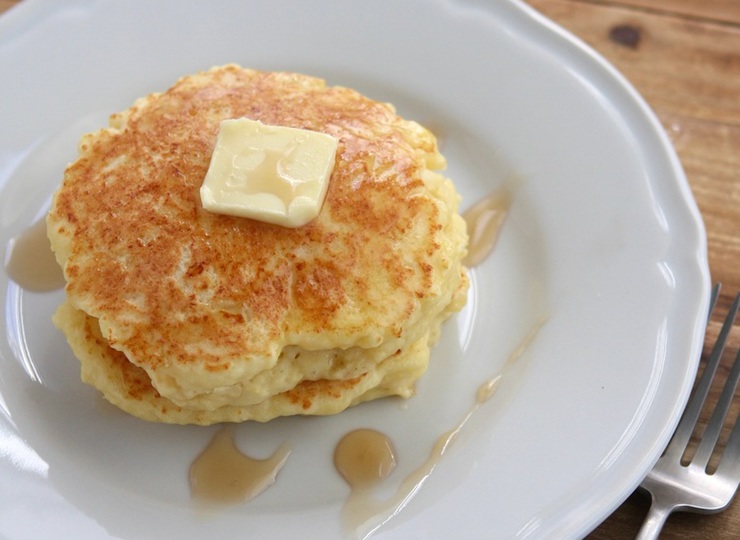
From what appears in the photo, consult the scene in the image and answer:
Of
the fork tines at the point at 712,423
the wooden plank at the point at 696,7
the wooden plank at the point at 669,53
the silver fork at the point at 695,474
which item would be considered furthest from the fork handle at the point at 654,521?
the wooden plank at the point at 696,7

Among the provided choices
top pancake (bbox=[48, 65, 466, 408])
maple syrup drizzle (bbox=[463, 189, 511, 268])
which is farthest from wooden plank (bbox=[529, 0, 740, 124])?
top pancake (bbox=[48, 65, 466, 408])

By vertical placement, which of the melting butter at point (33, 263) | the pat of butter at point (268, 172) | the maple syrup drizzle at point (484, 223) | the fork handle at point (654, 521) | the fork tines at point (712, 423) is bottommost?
the fork handle at point (654, 521)

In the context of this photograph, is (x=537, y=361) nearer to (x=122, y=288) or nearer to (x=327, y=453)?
(x=327, y=453)

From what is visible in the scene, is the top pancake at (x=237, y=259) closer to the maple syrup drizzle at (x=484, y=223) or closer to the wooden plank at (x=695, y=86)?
the maple syrup drizzle at (x=484, y=223)

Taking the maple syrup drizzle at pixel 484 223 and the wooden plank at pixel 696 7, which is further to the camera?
the wooden plank at pixel 696 7

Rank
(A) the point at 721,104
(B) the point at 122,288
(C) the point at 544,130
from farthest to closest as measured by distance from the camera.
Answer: (A) the point at 721,104
(C) the point at 544,130
(B) the point at 122,288

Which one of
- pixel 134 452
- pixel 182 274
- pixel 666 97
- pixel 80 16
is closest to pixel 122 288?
pixel 182 274

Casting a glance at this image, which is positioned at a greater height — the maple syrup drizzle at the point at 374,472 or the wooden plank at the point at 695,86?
the wooden plank at the point at 695,86

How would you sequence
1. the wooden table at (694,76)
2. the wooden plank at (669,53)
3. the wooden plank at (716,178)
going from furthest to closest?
the wooden plank at (669,53) < the wooden table at (694,76) < the wooden plank at (716,178)
